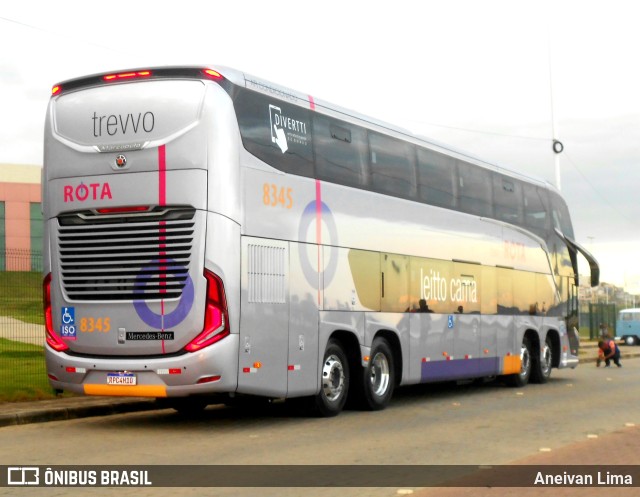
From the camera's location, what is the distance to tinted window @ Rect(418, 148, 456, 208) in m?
18.0

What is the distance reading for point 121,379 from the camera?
41.7 ft

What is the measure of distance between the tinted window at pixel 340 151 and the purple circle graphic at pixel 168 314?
3.05 meters

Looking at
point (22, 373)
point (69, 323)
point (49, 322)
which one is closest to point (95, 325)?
point (69, 323)

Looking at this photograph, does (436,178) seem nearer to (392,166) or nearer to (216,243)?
(392,166)

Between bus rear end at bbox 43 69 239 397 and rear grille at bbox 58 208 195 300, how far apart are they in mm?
14

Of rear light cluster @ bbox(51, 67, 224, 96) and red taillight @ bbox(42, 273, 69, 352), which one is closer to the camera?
rear light cluster @ bbox(51, 67, 224, 96)

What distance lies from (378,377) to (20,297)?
24.0ft

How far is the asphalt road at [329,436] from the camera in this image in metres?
10.4

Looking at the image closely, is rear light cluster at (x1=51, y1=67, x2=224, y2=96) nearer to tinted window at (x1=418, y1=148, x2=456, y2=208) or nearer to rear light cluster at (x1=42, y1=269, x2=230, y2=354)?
rear light cluster at (x1=42, y1=269, x2=230, y2=354)

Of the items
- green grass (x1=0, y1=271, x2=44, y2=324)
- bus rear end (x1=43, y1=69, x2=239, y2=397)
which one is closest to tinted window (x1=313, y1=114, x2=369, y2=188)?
bus rear end (x1=43, y1=69, x2=239, y2=397)

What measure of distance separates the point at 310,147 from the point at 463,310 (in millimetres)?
6128

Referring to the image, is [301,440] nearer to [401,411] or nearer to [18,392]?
[401,411]

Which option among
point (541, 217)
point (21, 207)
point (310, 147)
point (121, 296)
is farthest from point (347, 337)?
point (21, 207)

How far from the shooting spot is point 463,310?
1948cm
